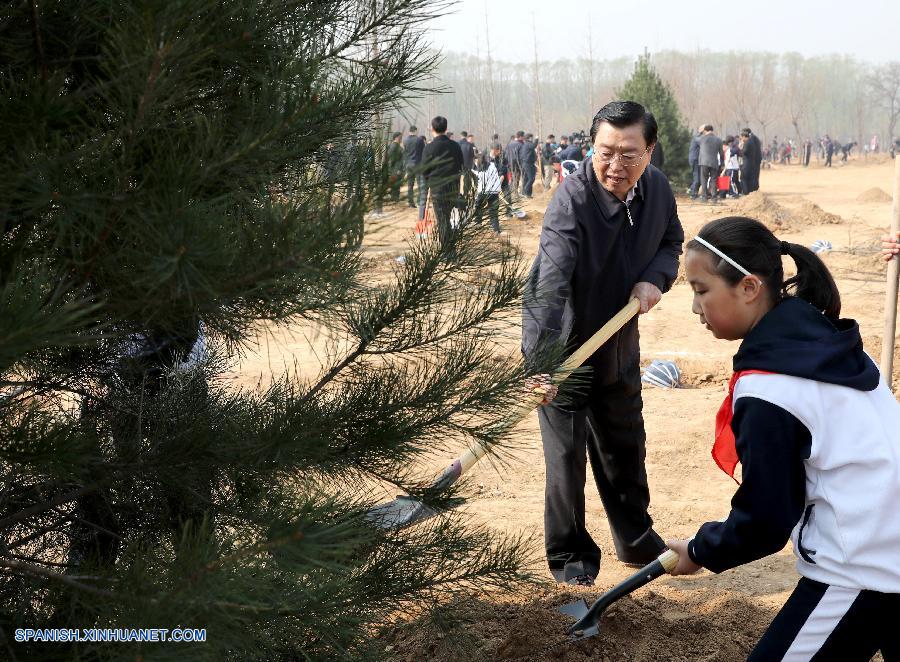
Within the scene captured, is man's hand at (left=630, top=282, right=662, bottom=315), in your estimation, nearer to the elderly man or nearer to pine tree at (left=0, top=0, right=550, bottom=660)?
the elderly man

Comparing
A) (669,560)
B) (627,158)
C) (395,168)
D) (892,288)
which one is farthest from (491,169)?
(892,288)

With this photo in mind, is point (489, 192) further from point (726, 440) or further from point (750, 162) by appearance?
point (750, 162)

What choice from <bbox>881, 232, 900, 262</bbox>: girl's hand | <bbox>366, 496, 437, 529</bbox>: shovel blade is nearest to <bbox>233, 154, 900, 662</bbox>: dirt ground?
<bbox>366, 496, 437, 529</bbox>: shovel blade

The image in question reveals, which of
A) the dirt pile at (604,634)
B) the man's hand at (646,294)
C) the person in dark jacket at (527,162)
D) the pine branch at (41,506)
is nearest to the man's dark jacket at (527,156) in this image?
the person in dark jacket at (527,162)

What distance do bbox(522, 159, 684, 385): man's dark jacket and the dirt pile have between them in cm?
88

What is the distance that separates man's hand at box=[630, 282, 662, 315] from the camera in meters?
3.31

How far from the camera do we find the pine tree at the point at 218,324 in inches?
54.8

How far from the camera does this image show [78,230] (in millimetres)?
1434

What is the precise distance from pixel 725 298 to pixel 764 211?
46.4ft

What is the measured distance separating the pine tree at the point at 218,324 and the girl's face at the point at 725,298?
44 cm

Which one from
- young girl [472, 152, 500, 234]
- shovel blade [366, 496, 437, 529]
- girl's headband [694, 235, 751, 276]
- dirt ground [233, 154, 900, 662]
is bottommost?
dirt ground [233, 154, 900, 662]

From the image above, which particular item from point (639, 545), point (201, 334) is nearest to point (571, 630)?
point (639, 545)

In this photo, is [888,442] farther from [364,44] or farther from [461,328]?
[364,44]

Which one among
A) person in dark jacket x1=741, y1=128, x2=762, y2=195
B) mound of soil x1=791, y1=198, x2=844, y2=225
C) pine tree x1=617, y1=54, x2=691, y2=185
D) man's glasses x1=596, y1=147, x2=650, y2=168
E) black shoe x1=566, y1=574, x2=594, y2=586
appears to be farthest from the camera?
person in dark jacket x1=741, y1=128, x2=762, y2=195
